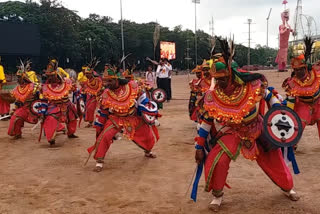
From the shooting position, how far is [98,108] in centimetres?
809

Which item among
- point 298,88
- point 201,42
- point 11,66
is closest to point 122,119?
point 298,88

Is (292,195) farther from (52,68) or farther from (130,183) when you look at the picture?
(52,68)

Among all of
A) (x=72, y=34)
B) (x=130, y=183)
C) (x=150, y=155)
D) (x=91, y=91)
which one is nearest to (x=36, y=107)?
(x=91, y=91)

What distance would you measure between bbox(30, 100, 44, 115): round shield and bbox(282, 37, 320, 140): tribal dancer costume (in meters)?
5.35

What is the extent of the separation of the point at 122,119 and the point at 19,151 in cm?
294

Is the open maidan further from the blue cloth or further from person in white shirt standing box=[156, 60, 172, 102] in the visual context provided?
person in white shirt standing box=[156, 60, 172, 102]

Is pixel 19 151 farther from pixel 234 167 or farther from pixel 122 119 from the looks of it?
pixel 234 167

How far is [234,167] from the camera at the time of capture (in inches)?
233

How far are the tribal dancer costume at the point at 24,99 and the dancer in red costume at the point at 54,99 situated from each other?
0.52 metres

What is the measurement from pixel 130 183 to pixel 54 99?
3.44m

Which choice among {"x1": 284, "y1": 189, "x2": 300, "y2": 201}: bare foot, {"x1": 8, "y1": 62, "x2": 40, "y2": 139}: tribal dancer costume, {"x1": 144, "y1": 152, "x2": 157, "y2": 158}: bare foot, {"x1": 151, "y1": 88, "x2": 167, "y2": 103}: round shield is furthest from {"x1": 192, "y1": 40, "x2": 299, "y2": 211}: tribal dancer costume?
{"x1": 151, "y1": 88, "x2": 167, "y2": 103}: round shield

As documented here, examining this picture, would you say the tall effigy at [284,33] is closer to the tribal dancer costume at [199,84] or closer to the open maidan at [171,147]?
the open maidan at [171,147]

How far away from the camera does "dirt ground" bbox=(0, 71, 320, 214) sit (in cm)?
427

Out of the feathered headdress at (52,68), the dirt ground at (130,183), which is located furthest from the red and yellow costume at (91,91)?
the dirt ground at (130,183)
